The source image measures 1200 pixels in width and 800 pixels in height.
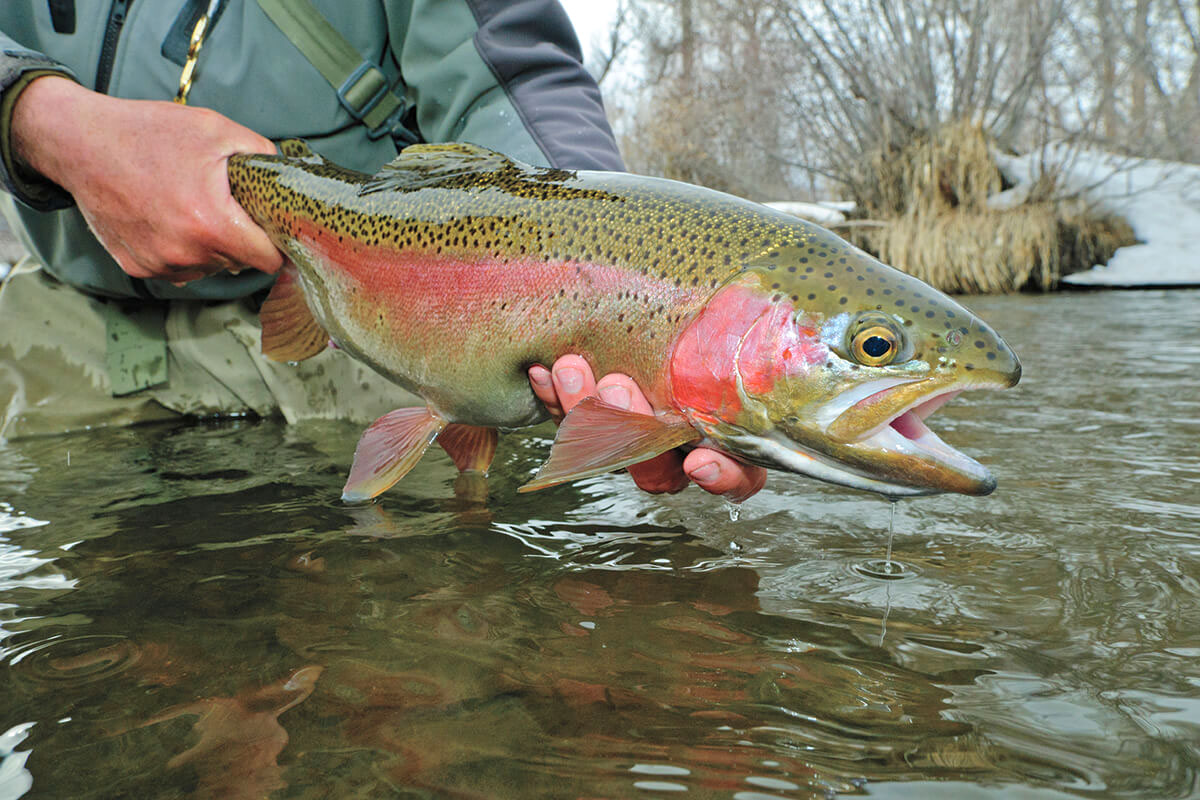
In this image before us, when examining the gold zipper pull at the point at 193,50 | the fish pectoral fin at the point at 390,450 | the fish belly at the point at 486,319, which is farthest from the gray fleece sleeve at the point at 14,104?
the fish pectoral fin at the point at 390,450

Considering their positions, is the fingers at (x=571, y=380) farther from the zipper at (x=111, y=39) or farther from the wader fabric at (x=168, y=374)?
the zipper at (x=111, y=39)

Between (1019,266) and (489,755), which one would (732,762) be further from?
(1019,266)

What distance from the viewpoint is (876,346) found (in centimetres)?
150

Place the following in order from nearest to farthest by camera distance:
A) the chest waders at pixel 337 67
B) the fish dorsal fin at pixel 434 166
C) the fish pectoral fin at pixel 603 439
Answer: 1. the fish pectoral fin at pixel 603 439
2. the fish dorsal fin at pixel 434 166
3. the chest waders at pixel 337 67

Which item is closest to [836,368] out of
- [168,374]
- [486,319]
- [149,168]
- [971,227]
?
[486,319]

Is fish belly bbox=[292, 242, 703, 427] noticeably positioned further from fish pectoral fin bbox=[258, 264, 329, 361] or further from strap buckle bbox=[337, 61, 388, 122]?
strap buckle bbox=[337, 61, 388, 122]

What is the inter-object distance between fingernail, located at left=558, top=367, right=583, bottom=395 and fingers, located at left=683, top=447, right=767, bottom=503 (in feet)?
0.84

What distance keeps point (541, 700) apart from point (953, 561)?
0.98m

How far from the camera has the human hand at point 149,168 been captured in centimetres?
220

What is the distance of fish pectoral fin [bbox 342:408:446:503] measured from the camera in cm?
206

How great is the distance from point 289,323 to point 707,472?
47.8 inches

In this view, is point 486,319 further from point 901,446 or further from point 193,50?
point 193,50

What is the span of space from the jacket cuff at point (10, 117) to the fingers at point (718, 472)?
1.91m

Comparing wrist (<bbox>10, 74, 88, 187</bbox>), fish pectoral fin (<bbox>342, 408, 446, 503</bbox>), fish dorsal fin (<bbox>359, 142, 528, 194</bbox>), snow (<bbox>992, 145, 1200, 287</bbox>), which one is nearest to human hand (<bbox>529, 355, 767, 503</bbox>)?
fish pectoral fin (<bbox>342, 408, 446, 503</bbox>)
